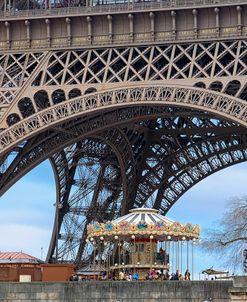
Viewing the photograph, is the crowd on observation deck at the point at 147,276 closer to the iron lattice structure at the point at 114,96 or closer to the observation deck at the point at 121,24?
the iron lattice structure at the point at 114,96

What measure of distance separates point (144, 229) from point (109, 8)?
13.5m

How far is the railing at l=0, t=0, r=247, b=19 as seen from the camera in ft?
189

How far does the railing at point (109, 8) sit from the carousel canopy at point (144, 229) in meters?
11.5

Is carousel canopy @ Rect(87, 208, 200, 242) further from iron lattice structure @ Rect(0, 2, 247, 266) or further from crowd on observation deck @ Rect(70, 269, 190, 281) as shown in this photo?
iron lattice structure @ Rect(0, 2, 247, 266)

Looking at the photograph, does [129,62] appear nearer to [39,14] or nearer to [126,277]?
[39,14]

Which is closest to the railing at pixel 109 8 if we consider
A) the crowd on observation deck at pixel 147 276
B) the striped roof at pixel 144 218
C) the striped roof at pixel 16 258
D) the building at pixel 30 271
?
the striped roof at pixel 144 218

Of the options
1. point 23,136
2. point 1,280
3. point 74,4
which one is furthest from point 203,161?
point 1,280

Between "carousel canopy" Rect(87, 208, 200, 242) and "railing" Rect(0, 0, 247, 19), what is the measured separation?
1149cm

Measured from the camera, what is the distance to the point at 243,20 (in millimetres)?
56906

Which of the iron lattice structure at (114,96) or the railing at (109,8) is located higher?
the railing at (109,8)

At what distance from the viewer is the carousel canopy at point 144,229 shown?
5272cm

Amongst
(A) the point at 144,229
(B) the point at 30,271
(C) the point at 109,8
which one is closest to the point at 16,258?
(B) the point at 30,271

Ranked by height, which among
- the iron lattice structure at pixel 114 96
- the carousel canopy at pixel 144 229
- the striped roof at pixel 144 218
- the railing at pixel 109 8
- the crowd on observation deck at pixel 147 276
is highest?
the railing at pixel 109 8

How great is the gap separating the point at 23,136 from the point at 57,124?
1941mm
